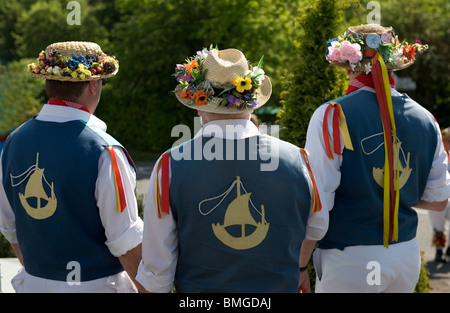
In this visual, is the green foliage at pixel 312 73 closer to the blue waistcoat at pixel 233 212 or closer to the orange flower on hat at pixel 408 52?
the orange flower on hat at pixel 408 52

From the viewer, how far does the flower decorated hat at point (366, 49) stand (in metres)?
3.06

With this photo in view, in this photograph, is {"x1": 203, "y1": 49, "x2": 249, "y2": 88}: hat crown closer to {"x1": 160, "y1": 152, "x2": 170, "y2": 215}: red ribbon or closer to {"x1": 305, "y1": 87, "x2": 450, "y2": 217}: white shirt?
{"x1": 160, "y1": 152, "x2": 170, "y2": 215}: red ribbon

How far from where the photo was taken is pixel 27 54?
25906mm

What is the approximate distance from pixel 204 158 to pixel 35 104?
11483mm

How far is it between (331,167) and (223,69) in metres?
0.75

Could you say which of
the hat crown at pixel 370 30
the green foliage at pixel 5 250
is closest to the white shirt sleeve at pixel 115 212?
the hat crown at pixel 370 30

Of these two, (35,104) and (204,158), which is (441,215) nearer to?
(204,158)

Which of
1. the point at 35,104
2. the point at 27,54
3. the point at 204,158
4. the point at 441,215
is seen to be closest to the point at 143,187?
the point at 35,104

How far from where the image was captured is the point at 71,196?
2.58 m

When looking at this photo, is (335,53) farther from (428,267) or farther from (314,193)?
(428,267)

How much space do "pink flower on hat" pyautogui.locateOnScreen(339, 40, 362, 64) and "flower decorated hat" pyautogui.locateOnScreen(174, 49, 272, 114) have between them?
57 cm

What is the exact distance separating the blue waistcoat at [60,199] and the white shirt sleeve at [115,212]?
4cm
